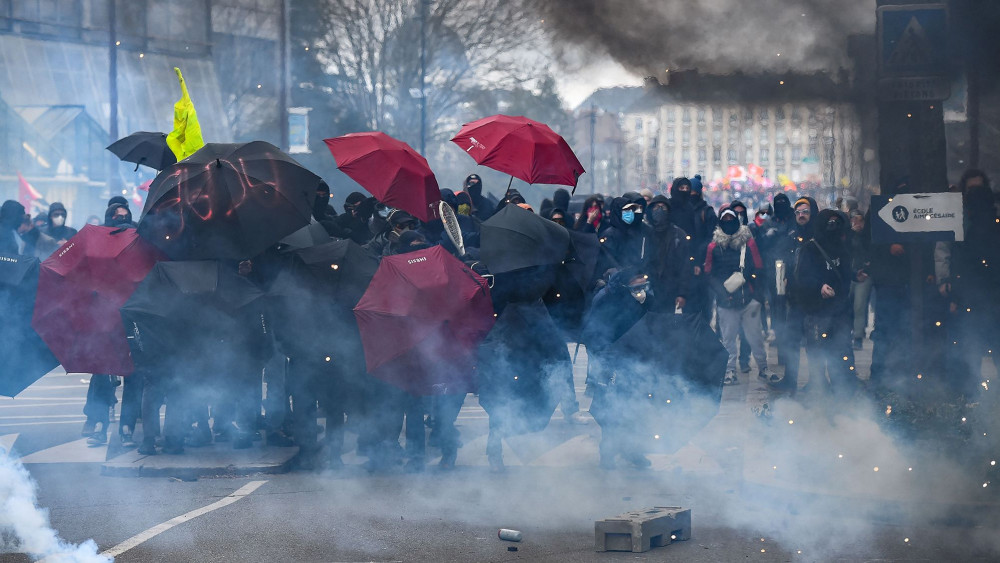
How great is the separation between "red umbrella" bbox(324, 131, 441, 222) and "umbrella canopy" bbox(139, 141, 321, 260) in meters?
0.94

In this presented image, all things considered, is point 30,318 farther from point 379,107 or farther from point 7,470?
point 379,107

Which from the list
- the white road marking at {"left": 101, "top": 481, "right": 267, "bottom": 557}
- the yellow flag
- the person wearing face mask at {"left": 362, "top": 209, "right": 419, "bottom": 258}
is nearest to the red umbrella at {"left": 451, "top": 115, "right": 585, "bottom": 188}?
the person wearing face mask at {"left": 362, "top": 209, "right": 419, "bottom": 258}

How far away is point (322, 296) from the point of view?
767cm

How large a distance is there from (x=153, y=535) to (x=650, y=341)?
3.32 meters

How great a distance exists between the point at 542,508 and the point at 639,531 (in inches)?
42.8

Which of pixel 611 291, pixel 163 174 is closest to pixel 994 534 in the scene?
pixel 611 291

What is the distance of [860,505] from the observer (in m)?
6.37

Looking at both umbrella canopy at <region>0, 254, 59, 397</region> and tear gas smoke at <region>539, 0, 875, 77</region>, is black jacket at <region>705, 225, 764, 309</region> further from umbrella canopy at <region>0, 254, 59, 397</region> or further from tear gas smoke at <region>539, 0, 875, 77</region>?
umbrella canopy at <region>0, 254, 59, 397</region>

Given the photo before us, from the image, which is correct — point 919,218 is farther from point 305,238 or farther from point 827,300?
point 305,238

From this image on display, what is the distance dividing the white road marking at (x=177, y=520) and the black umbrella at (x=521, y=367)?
5.16ft

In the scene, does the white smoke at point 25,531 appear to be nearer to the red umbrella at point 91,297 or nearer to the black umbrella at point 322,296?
the red umbrella at point 91,297

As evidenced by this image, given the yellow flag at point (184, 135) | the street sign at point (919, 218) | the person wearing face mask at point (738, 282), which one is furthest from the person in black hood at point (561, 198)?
the street sign at point (919, 218)

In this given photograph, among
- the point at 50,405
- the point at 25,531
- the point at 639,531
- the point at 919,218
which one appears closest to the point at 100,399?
the point at 50,405

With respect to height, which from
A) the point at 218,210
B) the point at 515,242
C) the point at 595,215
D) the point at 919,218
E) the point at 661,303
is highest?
the point at 595,215
